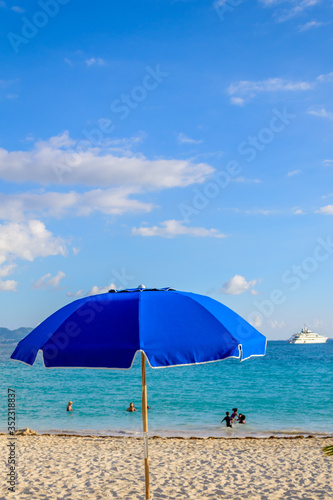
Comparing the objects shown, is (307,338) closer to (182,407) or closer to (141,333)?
(182,407)

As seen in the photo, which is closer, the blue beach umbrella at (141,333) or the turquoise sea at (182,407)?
the blue beach umbrella at (141,333)

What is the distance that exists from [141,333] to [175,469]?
9088mm

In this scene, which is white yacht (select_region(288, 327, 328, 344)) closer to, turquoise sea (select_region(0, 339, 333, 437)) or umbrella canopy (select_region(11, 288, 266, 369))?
turquoise sea (select_region(0, 339, 333, 437))

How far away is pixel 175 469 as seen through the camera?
40.0ft

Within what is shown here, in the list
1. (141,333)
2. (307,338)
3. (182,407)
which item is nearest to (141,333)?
(141,333)

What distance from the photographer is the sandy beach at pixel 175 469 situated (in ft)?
32.5

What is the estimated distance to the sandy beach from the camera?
9905 millimetres

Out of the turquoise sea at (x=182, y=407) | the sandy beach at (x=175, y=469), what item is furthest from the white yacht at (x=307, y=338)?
the sandy beach at (x=175, y=469)

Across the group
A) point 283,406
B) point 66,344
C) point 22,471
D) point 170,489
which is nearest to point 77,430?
point 22,471

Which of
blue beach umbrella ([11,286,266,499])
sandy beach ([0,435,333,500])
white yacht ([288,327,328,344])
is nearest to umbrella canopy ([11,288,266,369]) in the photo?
blue beach umbrella ([11,286,266,499])

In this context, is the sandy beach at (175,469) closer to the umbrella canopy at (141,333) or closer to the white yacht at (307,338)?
the umbrella canopy at (141,333)

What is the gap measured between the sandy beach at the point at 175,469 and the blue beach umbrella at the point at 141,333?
5.92 meters

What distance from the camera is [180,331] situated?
4629mm

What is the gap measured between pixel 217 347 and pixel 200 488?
22.9 ft
